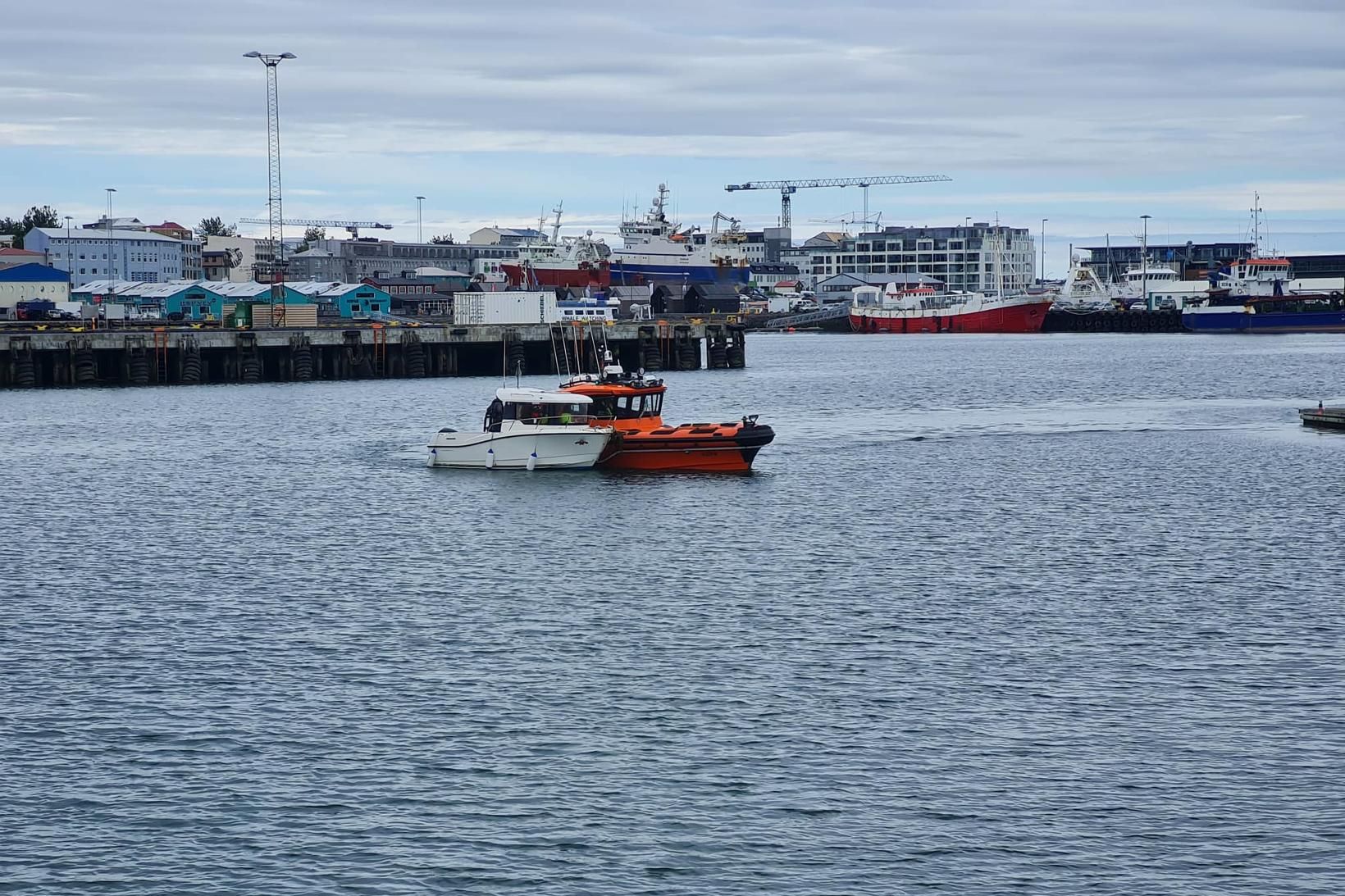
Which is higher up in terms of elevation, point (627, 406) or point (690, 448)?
point (627, 406)

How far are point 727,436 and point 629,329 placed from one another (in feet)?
183

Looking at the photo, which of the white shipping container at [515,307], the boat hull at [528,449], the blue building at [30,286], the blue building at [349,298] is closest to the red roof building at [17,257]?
the blue building at [30,286]

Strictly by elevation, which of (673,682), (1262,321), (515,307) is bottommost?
(673,682)

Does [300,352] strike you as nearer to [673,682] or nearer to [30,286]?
[30,286]

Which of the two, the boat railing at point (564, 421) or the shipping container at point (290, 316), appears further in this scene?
the shipping container at point (290, 316)

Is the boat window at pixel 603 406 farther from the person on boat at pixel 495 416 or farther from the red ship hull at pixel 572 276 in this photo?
the red ship hull at pixel 572 276

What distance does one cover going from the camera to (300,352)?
98812mm

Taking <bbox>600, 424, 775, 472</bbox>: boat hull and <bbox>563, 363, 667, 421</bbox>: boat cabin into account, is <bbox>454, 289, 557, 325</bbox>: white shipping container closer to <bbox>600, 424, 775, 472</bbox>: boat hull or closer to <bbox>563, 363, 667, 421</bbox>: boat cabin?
<bbox>563, 363, 667, 421</bbox>: boat cabin

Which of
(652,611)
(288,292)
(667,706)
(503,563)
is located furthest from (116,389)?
(667,706)

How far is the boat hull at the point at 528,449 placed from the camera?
53.8 m

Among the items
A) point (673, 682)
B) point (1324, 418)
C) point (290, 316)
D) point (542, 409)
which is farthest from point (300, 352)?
point (673, 682)

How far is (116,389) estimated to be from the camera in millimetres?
95750

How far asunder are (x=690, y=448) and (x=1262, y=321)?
500 ft

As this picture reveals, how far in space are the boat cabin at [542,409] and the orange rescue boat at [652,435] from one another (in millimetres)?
346
